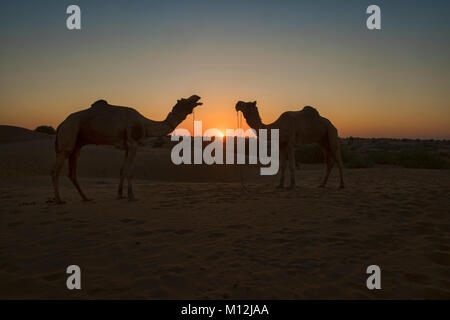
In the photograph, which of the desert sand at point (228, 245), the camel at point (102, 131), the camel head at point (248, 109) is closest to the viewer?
the desert sand at point (228, 245)

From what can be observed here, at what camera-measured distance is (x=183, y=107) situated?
7730mm

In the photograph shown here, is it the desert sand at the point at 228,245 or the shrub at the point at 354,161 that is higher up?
the shrub at the point at 354,161

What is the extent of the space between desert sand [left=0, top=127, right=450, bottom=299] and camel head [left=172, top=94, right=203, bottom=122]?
6.77 feet

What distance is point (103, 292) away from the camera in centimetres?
288

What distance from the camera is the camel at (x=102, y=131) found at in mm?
6570

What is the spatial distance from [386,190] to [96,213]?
7.47m

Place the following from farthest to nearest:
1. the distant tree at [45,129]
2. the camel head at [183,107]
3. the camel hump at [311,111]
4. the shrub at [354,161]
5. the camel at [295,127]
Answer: the distant tree at [45,129] < the shrub at [354,161] < the camel hump at [311,111] < the camel at [295,127] < the camel head at [183,107]

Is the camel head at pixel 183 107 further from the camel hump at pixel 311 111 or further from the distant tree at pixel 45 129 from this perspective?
the distant tree at pixel 45 129

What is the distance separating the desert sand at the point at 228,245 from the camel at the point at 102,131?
887mm

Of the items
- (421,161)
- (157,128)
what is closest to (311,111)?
(157,128)

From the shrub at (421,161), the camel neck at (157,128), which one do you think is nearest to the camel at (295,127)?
the camel neck at (157,128)

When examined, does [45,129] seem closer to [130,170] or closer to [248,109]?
[130,170]

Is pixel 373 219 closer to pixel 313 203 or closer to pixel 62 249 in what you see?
pixel 313 203

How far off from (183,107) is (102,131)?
206cm
